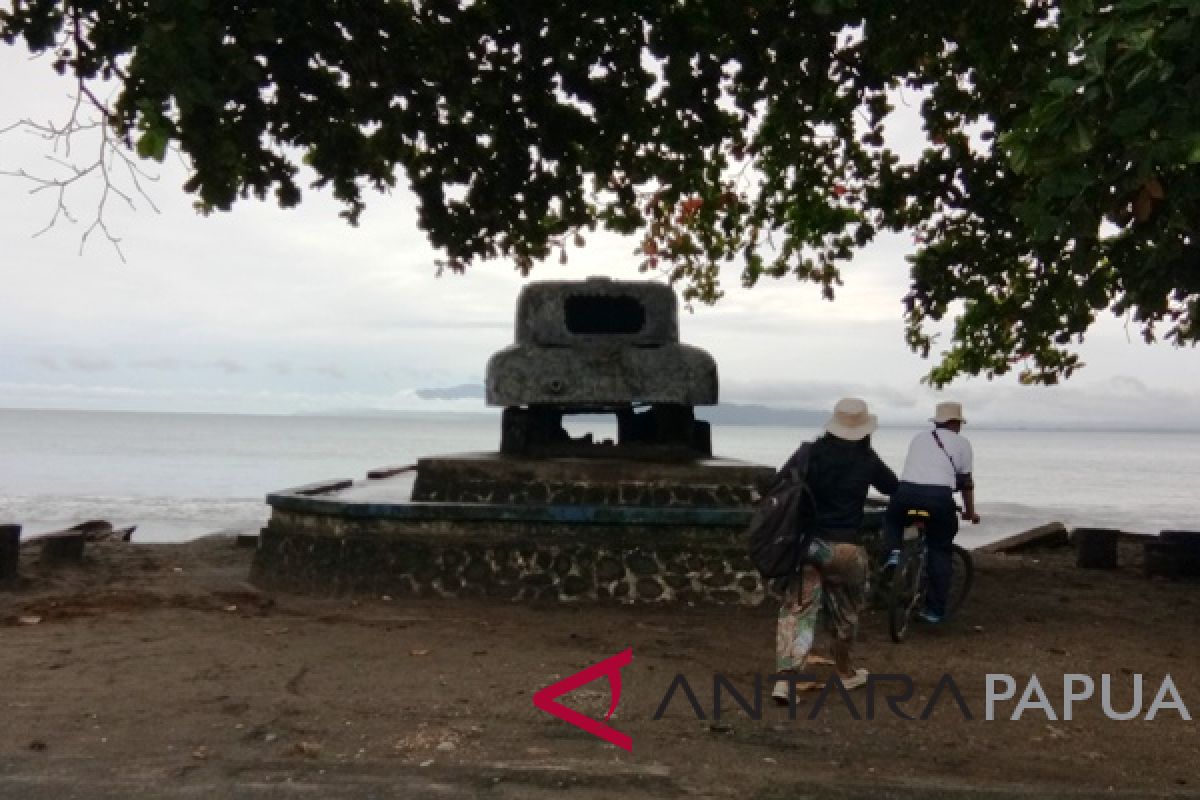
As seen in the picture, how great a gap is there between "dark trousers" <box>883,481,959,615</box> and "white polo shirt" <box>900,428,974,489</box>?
0.07 meters

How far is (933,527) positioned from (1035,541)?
1041 cm

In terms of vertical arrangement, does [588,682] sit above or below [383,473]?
below

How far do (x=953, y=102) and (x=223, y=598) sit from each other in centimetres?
1042

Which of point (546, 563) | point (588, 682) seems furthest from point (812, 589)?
point (546, 563)

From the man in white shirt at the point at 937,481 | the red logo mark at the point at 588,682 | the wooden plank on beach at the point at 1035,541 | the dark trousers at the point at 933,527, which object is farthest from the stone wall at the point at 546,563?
the wooden plank on beach at the point at 1035,541

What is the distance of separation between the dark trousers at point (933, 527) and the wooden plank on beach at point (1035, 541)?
30.2 feet

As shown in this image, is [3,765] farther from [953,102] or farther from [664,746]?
[953,102]

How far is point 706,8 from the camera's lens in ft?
36.1

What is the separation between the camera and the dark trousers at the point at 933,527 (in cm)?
1013

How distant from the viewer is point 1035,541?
19.6 m

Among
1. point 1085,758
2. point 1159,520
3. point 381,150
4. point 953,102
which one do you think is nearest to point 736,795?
point 1085,758

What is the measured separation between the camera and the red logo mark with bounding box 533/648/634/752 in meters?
6.63

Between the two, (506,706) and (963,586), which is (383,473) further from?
(506,706)

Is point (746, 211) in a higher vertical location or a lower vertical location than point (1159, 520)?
higher
